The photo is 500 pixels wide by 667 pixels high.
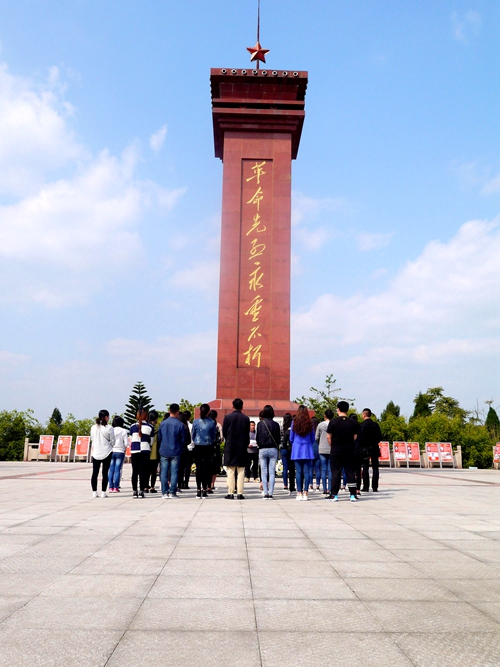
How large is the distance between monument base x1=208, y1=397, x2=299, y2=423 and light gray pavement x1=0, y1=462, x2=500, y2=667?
40.5 feet

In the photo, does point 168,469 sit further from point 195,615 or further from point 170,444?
point 195,615

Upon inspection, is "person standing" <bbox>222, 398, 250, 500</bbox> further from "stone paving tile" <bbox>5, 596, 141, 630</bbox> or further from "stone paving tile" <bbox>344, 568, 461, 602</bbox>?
"stone paving tile" <bbox>5, 596, 141, 630</bbox>

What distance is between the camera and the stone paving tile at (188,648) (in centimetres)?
262

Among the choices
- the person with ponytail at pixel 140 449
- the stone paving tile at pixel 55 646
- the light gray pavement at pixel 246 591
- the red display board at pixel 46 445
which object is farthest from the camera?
the red display board at pixel 46 445

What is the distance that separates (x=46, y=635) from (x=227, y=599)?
1.12 m

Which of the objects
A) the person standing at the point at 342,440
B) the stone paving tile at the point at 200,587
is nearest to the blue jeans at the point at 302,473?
the person standing at the point at 342,440

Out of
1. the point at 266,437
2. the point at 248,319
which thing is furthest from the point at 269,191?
the point at 266,437

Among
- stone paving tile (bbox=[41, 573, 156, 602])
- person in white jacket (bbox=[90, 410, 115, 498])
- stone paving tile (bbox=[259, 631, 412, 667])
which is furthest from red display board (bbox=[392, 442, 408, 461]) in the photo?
stone paving tile (bbox=[259, 631, 412, 667])

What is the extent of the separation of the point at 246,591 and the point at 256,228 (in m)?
19.1

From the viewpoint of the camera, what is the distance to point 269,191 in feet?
73.5

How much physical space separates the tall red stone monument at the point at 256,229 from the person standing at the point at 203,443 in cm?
997

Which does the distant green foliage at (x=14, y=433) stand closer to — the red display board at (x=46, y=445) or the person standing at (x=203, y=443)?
the red display board at (x=46, y=445)

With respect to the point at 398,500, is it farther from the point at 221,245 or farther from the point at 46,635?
the point at 221,245

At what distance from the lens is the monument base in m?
19.7
